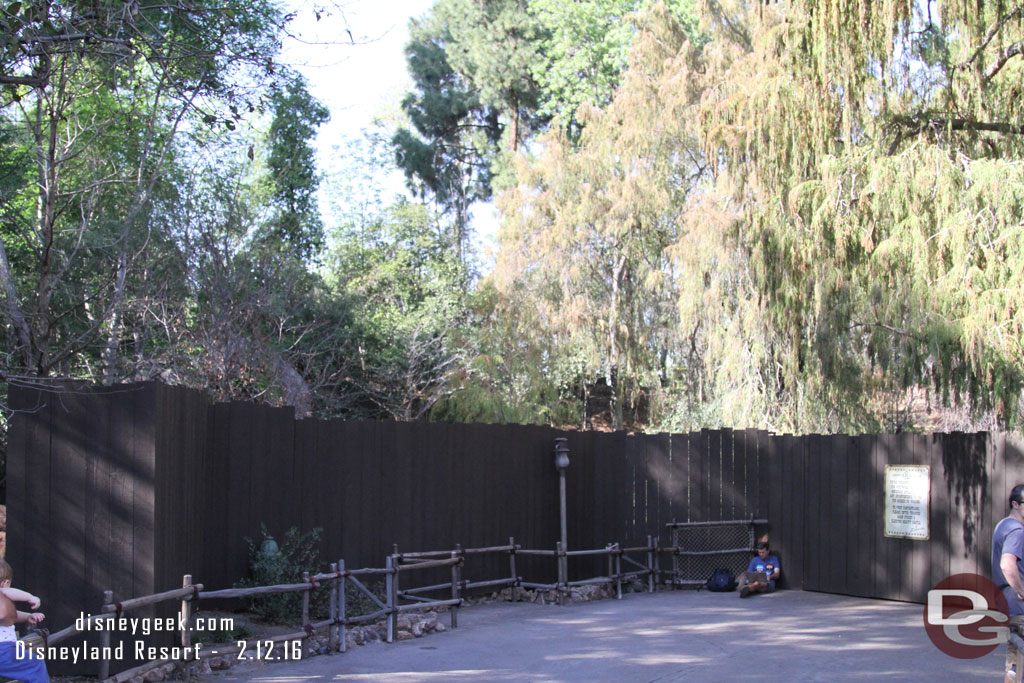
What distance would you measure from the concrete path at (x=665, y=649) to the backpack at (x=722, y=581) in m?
1.38

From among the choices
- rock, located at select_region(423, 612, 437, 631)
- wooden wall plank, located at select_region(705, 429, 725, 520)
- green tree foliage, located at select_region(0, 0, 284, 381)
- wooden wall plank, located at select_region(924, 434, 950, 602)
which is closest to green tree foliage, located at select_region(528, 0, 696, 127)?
green tree foliage, located at select_region(0, 0, 284, 381)

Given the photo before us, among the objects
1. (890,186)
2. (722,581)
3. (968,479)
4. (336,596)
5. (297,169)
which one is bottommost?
(722,581)

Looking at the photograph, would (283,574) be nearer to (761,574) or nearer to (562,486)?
(562,486)

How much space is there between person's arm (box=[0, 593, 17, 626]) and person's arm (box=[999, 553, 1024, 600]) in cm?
664

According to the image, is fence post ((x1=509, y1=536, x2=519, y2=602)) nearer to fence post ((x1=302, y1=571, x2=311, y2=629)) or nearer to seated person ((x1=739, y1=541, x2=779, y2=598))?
seated person ((x1=739, y1=541, x2=779, y2=598))

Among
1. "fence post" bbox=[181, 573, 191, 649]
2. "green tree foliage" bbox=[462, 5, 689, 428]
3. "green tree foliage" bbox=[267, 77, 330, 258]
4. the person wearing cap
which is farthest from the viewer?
"green tree foliage" bbox=[267, 77, 330, 258]

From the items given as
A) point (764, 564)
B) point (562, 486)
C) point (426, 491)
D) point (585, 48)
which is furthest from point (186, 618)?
point (585, 48)

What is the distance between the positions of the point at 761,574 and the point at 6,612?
35.0ft

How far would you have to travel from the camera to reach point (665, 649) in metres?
10.1

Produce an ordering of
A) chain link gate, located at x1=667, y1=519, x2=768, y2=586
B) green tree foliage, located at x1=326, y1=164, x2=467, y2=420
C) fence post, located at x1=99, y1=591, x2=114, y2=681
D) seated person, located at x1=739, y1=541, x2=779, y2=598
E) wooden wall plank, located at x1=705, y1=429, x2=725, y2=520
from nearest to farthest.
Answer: fence post, located at x1=99, y1=591, x2=114, y2=681
seated person, located at x1=739, y1=541, x2=779, y2=598
chain link gate, located at x1=667, y1=519, x2=768, y2=586
wooden wall plank, located at x1=705, y1=429, x2=725, y2=520
green tree foliage, located at x1=326, y1=164, x2=467, y2=420

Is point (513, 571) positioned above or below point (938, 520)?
below

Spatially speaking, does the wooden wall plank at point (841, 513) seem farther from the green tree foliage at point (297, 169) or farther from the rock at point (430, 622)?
the green tree foliage at point (297, 169)

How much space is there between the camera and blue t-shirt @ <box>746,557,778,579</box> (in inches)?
569

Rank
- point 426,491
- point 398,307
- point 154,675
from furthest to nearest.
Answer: point 398,307
point 426,491
point 154,675
